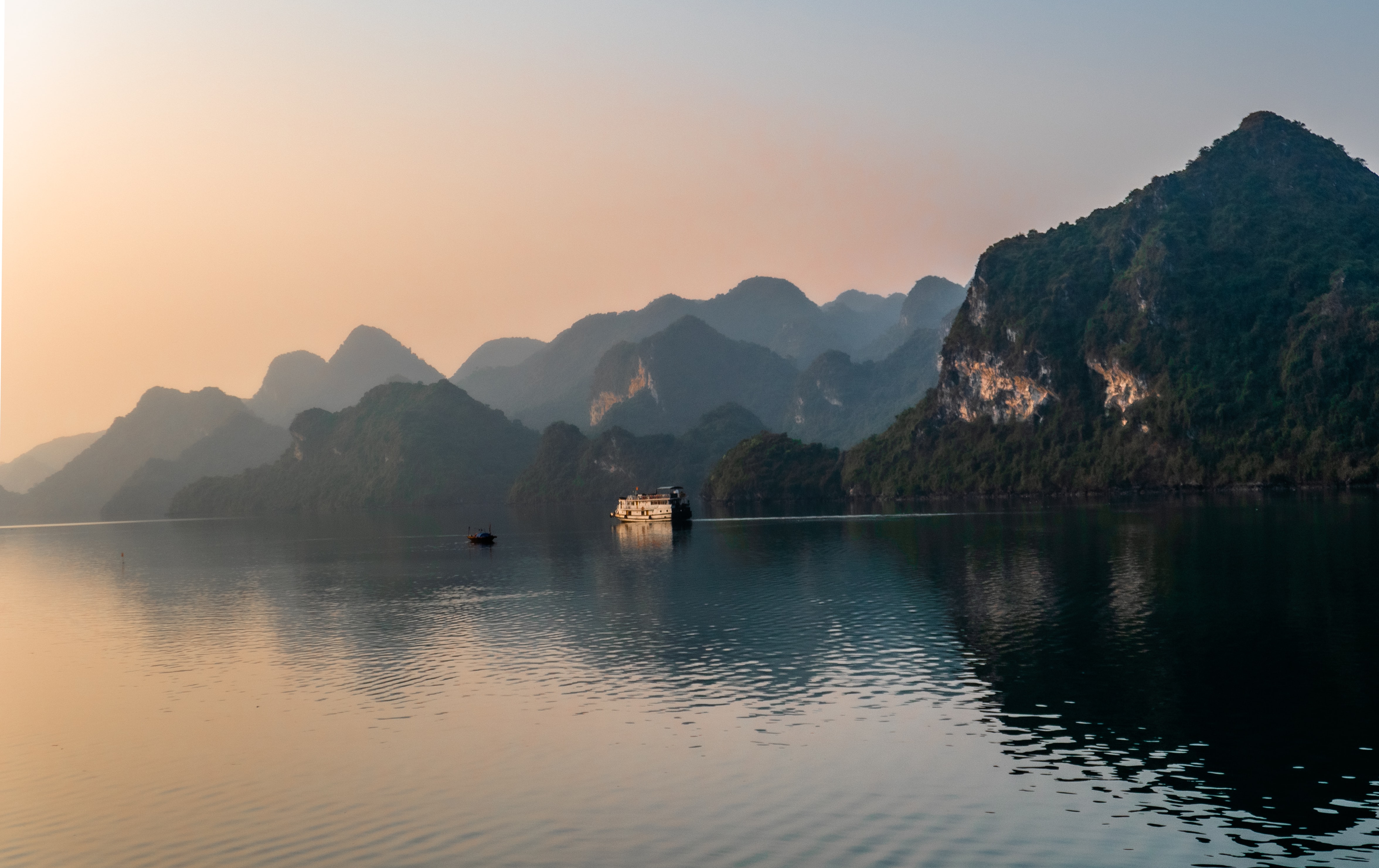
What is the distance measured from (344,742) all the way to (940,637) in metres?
31.4

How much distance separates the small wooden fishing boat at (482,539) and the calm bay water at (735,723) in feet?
209

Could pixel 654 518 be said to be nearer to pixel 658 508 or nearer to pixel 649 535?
pixel 658 508

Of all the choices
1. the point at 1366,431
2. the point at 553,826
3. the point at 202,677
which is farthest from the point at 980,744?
the point at 1366,431

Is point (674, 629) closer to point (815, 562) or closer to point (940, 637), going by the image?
point (940, 637)

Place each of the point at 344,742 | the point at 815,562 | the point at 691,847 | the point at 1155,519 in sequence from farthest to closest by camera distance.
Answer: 1. the point at 1155,519
2. the point at 815,562
3. the point at 344,742
4. the point at 691,847

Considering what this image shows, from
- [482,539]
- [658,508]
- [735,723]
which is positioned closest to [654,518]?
[658,508]

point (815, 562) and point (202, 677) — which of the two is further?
point (815, 562)

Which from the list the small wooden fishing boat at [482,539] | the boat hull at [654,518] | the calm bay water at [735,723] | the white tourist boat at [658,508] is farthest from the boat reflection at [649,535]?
the calm bay water at [735,723]

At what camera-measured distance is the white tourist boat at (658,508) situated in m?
177

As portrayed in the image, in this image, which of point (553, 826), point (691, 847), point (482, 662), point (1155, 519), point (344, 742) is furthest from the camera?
point (1155, 519)

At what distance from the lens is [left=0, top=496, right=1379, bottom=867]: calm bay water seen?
26562mm

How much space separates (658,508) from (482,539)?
138 ft

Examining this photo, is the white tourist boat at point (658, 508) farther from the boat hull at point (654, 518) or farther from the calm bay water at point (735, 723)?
the calm bay water at point (735, 723)

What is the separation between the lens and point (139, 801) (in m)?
32.7
